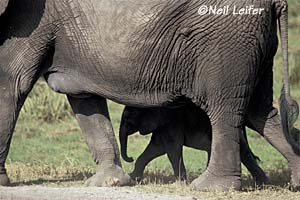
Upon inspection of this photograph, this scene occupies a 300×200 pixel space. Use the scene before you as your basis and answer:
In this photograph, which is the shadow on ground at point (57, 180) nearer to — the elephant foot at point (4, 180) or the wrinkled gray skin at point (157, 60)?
the elephant foot at point (4, 180)

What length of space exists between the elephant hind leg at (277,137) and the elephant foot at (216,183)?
0.58 m

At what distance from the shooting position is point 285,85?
947 cm

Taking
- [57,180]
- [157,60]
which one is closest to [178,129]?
[157,60]

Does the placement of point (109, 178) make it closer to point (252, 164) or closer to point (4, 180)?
point (4, 180)

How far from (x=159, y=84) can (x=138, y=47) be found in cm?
37

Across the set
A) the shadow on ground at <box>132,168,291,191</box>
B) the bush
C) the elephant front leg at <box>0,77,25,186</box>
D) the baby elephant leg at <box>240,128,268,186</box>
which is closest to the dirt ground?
the elephant front leg at <box>0,77,25,186</box>

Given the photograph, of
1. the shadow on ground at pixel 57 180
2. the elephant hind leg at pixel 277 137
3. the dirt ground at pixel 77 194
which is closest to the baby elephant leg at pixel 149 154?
the shadow on ground at pixel 57 180

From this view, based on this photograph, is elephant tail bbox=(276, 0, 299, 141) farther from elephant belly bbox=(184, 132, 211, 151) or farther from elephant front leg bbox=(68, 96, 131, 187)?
elephant front leg bbox=(68, 96, 131, 187)

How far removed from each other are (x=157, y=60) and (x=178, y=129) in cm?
110

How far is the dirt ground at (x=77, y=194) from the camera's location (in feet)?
27.7

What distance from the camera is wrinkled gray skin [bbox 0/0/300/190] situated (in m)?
9.28

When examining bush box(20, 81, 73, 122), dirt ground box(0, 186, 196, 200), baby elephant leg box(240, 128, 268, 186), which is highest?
bush box(20, 81, 73, 122)

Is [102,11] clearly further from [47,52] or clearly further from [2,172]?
[2,172]

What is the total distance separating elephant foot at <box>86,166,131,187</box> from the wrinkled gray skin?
2cm
